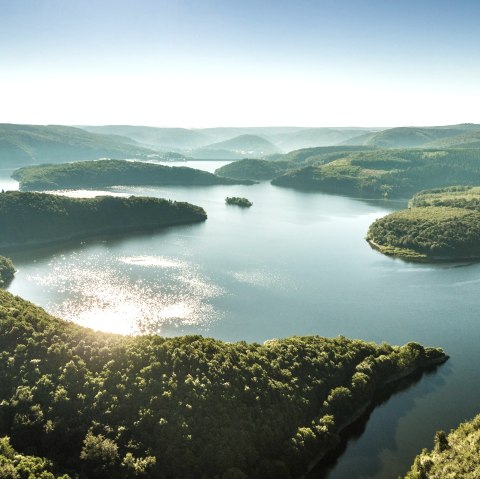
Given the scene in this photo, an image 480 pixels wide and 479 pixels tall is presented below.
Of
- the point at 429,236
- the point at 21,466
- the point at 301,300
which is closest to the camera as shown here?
the point at 21,466

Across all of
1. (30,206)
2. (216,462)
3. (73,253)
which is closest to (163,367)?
(216,462)

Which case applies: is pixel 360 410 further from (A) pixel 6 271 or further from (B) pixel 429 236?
(B) pixel 429 236

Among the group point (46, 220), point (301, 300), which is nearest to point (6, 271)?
point (46, 220)

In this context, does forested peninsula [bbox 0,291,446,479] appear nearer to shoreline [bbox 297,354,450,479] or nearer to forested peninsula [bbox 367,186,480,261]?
shoreline [bbox 297,354,450,479]

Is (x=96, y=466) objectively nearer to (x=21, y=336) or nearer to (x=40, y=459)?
(x=40, y=459)

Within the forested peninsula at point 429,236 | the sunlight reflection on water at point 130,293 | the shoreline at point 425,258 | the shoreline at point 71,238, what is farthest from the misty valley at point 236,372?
the shoreline at point 71,238

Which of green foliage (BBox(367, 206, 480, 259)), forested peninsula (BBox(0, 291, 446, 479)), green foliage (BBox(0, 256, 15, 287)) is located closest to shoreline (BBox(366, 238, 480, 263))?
green foliage (BBox(367, 206, 480, 259))

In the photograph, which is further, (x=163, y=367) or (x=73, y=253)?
(x=73, y=253)
